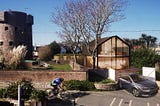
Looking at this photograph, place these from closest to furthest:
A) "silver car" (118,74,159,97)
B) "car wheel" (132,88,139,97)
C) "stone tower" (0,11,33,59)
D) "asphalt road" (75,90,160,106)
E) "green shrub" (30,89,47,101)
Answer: "green shrub" (30,89,47,101) < "asphalt road" (75,90,160,106) < "silver car" (118,74,159,97) < "car wheel" (132,88,139,97) < "stone tower" (0,11,33,59)

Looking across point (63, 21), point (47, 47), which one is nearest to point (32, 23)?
point (47, 47)

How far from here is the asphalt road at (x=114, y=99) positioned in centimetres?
2035

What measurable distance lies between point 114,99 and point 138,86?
237 cm

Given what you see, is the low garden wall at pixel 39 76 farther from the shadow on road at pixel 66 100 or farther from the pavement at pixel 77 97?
the shadow on road at pixel 66 100

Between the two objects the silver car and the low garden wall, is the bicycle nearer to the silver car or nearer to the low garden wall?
the silver car

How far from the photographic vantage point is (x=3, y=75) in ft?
90.4

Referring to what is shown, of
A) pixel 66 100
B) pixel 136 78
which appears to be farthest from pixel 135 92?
pixel 66 100

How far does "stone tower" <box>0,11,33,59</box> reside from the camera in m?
57.5

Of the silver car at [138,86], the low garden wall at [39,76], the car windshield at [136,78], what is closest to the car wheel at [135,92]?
the silver car at [138,86]

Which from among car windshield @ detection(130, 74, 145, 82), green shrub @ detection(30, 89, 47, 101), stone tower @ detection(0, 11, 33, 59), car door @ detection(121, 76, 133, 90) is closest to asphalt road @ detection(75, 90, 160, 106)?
car door @ detection(121, 76, 133, 90)

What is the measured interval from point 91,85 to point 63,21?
18.1 metres

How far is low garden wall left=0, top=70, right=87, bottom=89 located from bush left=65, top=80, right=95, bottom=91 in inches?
78.4

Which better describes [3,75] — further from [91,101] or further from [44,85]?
[91,101]

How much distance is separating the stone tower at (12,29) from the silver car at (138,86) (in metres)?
35.3
